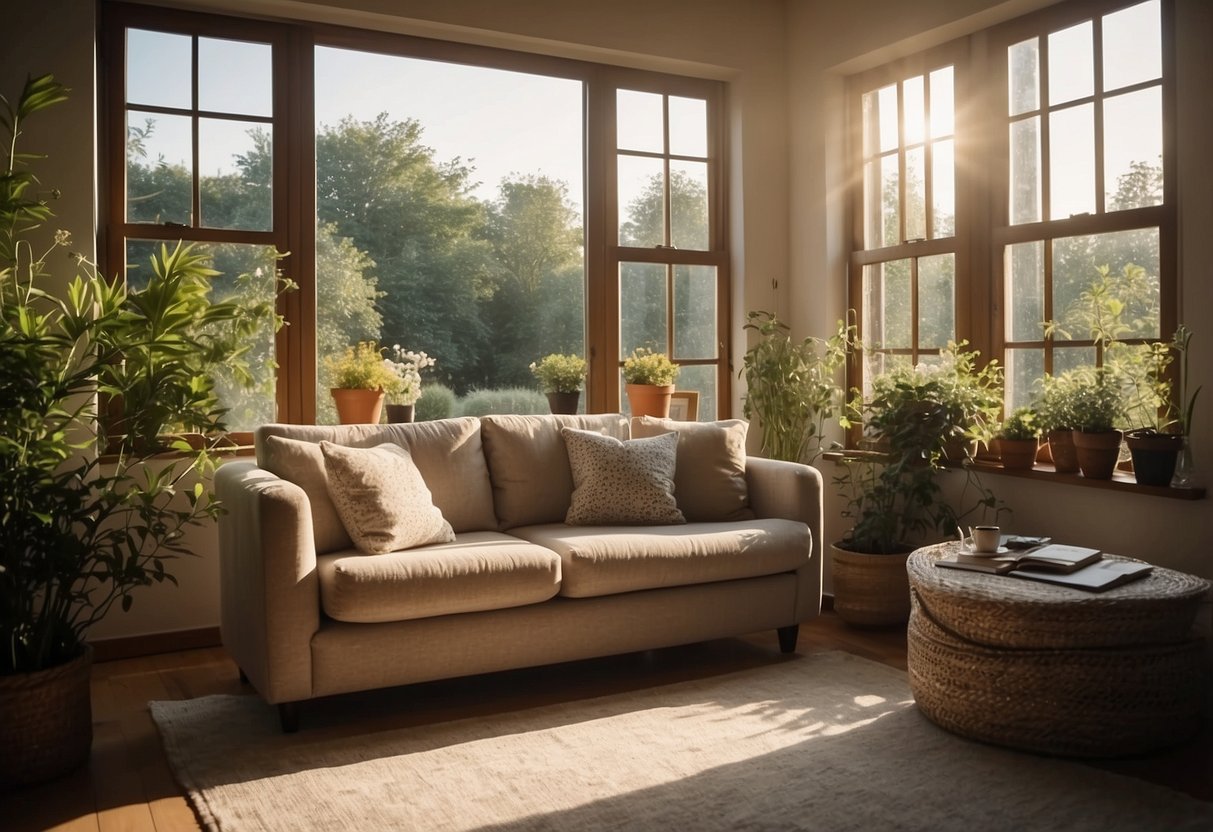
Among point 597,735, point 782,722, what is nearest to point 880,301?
point 782,722

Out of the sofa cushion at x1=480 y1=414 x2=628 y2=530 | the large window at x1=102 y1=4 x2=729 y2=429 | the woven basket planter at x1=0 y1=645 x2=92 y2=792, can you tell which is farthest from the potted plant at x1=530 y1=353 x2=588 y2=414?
the woven basket planter at x1=0 y1=645 x2=92 y2=792

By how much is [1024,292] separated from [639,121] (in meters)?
2.07

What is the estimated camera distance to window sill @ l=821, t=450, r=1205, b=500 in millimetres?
3369

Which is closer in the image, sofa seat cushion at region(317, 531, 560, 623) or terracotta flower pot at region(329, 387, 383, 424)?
sofa seat cushion at region(317, 531, 560, 623)

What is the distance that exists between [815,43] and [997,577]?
3152mm

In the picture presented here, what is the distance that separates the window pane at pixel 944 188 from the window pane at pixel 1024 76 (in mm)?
344

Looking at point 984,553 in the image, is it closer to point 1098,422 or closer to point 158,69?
point 1098,422

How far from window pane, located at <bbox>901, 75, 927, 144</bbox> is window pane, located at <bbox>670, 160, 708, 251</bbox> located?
3.45 ft

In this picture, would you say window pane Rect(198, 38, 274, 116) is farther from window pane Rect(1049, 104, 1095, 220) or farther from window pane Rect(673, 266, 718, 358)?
window pane Rect(1049, 104, 1095, 220)

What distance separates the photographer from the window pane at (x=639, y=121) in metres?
5.00

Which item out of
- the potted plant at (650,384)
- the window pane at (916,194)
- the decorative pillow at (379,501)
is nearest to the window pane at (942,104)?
the window pane at (916,194)

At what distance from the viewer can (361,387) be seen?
416cm

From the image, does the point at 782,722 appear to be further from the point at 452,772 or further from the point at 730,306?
the point at 730,306

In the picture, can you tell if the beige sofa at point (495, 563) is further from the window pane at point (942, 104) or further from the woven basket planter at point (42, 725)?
the window pane at point (942, 104)
